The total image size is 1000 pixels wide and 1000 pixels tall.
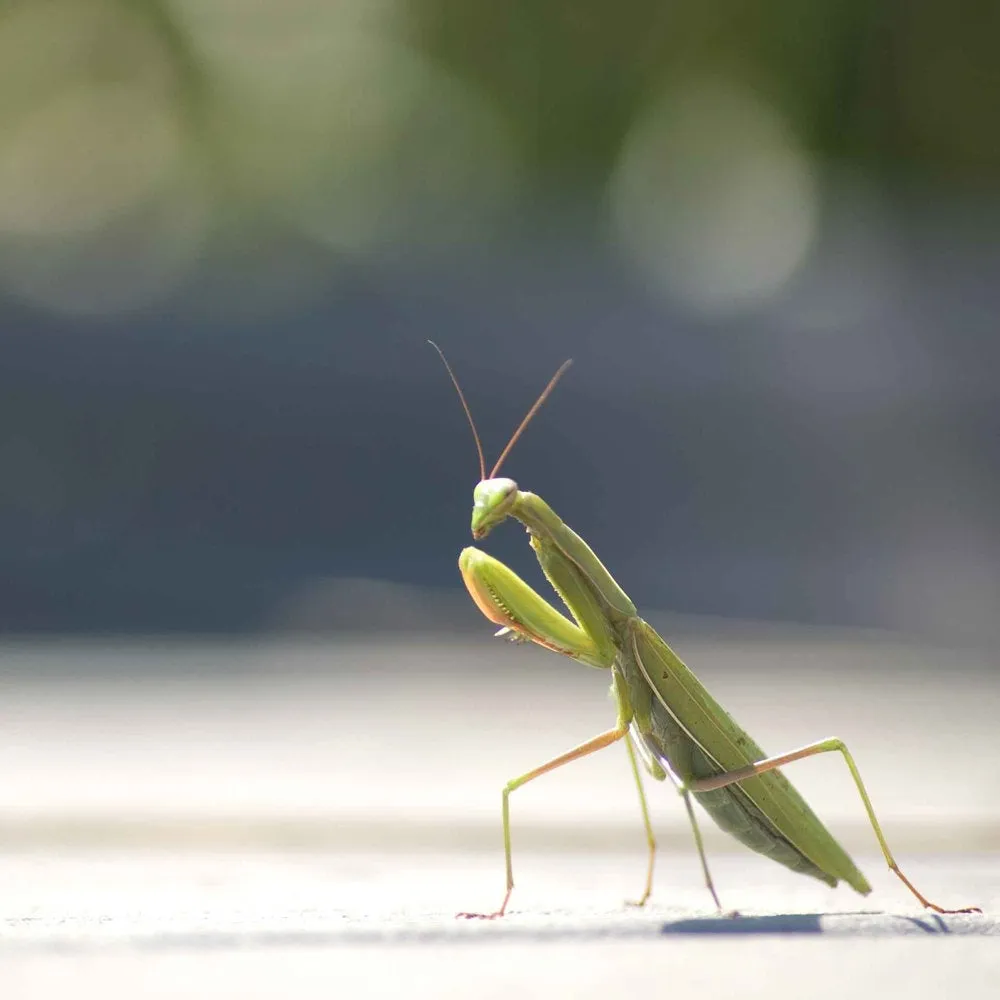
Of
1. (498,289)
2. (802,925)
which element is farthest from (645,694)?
(498,289)

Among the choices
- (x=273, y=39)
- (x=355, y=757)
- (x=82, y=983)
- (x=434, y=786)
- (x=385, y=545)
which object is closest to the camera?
(x=82, y=983)

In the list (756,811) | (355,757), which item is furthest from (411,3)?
(756,811)

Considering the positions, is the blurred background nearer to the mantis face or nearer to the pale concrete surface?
the pale concrete surface

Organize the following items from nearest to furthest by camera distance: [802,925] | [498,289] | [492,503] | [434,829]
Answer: [802,925]
[492,503]
[434,829]
[498,289]

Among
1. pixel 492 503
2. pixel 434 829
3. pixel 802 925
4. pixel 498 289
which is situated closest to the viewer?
pixel 802 925

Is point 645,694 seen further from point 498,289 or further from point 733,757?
point 498,289

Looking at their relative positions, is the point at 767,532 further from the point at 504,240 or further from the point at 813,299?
→ the point at 504,240

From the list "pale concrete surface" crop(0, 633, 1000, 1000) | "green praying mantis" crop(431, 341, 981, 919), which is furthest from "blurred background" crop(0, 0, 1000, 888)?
"green praying mantis" crop(431, 341, 981, 919)

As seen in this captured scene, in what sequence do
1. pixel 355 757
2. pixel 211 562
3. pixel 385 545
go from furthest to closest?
pixel 385 545, pixel 211 562, pixel 355 757
